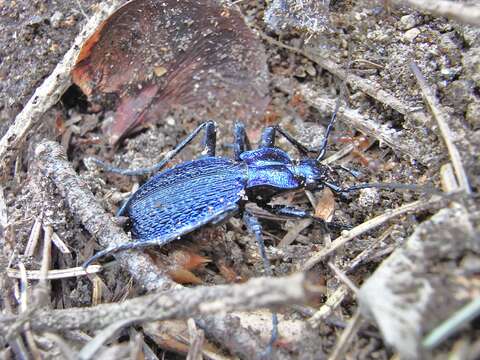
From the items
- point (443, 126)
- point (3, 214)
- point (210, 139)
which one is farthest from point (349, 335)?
point (3, 214)

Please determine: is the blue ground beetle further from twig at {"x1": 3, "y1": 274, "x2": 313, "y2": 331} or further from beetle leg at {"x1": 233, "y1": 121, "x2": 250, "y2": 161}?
twig at {"x1": 3, "y1": 274, "x2": 313, "y2": 331}

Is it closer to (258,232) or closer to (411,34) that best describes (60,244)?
(258,232)

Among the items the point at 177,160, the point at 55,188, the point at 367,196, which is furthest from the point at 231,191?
the point at 55,188

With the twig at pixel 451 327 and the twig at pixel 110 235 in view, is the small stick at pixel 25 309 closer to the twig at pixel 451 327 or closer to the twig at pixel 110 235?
the twig at pixel 110 235

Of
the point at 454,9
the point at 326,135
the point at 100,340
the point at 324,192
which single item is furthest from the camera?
the point at 324,192

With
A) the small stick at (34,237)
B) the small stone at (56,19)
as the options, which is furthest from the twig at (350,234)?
the small stone at (56,19)

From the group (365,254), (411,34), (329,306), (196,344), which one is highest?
(411,34)
